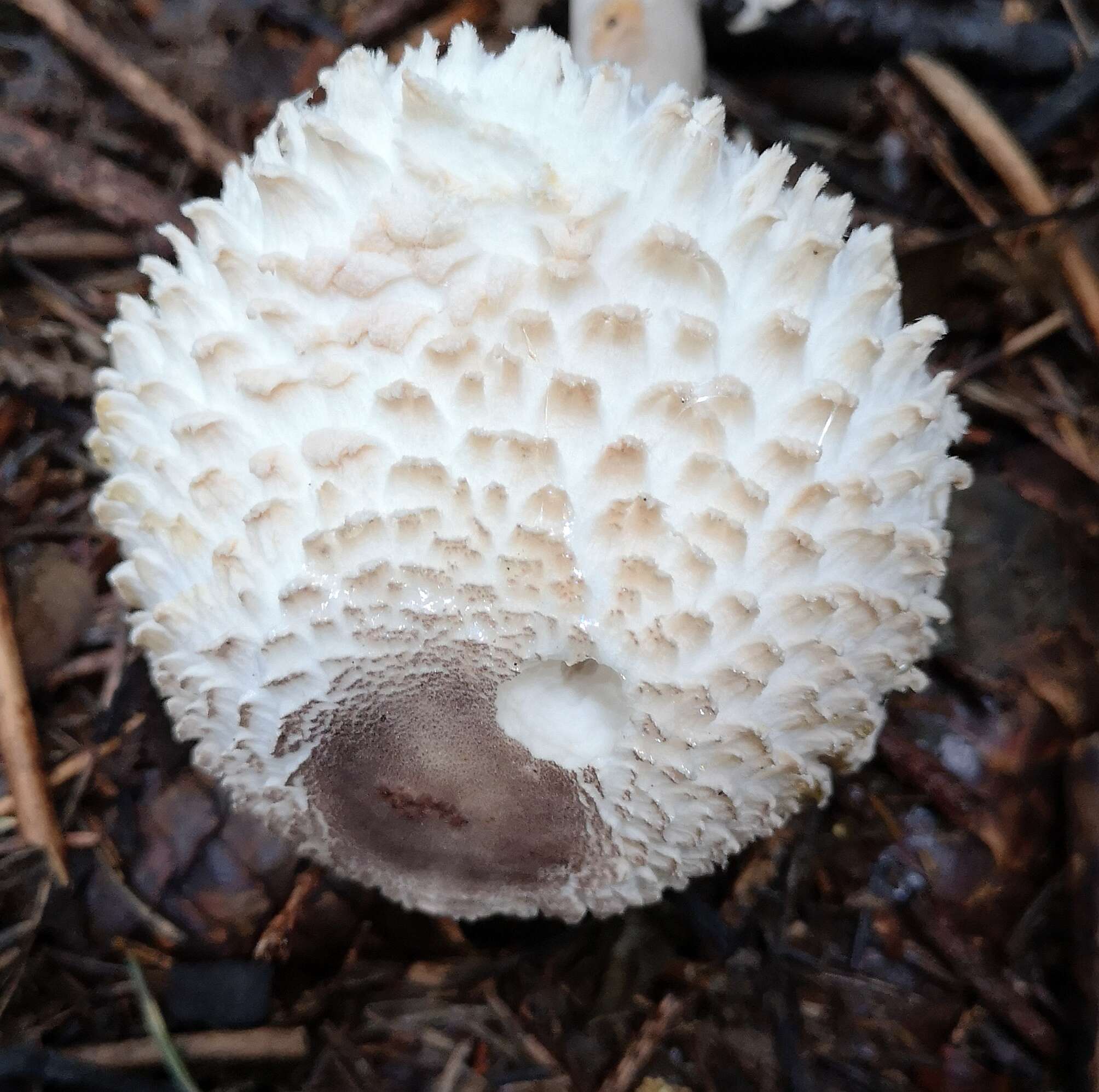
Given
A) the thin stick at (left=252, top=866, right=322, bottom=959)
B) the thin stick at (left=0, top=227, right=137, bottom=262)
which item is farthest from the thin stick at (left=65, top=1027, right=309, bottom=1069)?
the thin stick at (left=0, top=227, right=137, bottom=262)

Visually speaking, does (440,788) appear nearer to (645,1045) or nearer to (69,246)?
(645,1045)

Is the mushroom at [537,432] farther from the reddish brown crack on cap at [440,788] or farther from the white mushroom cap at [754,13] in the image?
the white mushroom cap at [754,13]

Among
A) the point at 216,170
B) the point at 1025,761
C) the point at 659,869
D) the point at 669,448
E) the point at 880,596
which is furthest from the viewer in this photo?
the point at 216,170

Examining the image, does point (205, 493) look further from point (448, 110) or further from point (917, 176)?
point (917, 176)

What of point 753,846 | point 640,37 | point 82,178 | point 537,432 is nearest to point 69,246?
point 82,178

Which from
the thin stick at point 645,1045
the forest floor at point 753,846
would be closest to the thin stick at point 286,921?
the forest floor at point 753,846

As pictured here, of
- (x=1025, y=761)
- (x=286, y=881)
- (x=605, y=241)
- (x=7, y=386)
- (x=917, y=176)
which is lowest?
(x=286, y=881)

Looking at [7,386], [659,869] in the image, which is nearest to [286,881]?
[659,869]

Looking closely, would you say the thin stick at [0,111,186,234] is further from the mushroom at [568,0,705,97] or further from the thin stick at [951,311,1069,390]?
the thin stick at [951,311,1069,390]
